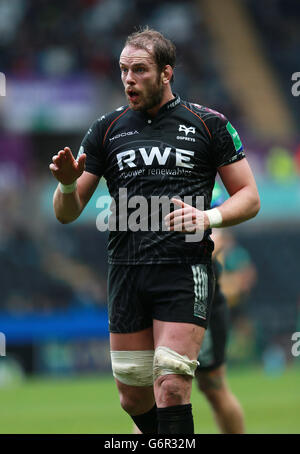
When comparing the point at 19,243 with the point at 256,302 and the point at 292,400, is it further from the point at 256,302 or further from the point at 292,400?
the point at 292,400

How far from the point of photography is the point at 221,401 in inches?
255

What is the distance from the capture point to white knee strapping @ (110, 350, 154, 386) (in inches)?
199

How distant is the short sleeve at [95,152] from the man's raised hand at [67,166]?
287 mm

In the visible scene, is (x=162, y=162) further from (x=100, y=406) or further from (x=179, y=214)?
(x=100, y=406)

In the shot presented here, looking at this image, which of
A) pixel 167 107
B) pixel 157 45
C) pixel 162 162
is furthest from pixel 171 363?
pixel 157 45

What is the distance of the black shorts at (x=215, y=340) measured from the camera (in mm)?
6570

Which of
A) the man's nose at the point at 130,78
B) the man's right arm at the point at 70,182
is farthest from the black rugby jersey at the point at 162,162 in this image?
the man's nose at the point at 130,78

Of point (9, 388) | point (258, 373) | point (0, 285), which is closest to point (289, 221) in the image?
point (258, 373)

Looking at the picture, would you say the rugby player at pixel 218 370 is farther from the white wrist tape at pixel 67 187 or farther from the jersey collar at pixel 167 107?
the white wrist tape at pixel 67 187

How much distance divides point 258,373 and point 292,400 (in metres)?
3.79

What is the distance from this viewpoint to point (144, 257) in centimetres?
500

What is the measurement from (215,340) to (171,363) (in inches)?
78.0

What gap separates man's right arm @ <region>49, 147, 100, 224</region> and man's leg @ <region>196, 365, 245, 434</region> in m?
1.96

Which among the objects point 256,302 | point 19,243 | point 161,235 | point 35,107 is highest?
point 35,107
